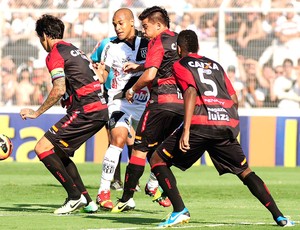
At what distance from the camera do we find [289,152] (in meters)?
20.8

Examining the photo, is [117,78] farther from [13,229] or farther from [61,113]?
[61,113]

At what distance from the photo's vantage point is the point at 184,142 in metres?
9.59

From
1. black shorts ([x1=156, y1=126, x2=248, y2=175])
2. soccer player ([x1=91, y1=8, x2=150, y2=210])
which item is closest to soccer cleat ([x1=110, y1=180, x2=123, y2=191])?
soccer player ([x1=91, y1=8, x2=150, y2=210])

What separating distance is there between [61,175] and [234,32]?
35.2ft

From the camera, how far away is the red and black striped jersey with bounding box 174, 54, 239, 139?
973 cm

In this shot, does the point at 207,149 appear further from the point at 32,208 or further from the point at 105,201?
the point at 32,208

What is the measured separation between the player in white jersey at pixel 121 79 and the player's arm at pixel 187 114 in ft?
8.43

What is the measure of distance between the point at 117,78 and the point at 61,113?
28.5ft

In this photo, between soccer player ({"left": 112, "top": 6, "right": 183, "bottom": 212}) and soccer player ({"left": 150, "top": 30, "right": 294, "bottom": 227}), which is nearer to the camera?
soccer player ({"left": 150, "top": 30, "right": 294, "bottom": 227})

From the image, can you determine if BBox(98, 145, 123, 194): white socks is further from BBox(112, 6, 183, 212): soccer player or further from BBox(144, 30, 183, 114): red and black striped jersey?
BBox(144, 30, 183, 114): red and black striped jersey

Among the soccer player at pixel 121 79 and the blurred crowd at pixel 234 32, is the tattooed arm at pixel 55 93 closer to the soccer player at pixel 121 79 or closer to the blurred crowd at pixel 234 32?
the soccer player at pixel 121 79

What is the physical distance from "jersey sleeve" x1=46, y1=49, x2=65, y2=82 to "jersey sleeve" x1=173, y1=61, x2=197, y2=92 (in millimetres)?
1946

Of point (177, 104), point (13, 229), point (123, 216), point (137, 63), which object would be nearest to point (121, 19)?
point (137, 63)

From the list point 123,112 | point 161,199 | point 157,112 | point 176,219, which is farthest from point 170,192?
point 123,112
